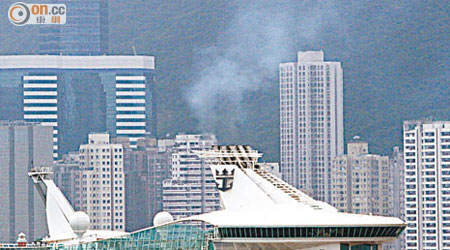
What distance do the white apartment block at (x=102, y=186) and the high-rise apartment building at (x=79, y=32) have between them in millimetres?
9118

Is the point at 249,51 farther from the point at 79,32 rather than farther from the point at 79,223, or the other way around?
the point at 79,223

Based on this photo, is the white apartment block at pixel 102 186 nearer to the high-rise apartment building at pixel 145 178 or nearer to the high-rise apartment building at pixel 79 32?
the high-rise apartment building at pixel 145 178

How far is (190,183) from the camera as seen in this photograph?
74562 mm

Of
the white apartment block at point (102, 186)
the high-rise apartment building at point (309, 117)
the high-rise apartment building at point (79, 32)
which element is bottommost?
the white apartment block at point (102, 186)

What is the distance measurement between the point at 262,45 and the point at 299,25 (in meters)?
2.67

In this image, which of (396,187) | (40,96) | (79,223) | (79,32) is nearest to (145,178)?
(40,96)

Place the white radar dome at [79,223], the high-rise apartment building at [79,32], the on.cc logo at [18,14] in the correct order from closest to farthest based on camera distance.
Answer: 1. the white radar dome at [79,223]
2. the on.cc logo at [18,14]
3. the high-rise apartment building at [79,32]

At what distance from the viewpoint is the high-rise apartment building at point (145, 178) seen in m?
72.8

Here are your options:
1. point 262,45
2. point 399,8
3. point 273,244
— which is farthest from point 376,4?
point 273,244

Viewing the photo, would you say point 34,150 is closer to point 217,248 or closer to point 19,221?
point 19,221

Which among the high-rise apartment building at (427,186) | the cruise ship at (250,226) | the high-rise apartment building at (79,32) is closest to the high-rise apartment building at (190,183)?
the high-rise apartment building at (79,32)

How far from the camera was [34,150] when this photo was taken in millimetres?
76250

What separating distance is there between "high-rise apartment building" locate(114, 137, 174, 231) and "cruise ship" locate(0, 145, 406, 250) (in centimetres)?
4142

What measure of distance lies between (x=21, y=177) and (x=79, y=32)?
40.5ft
